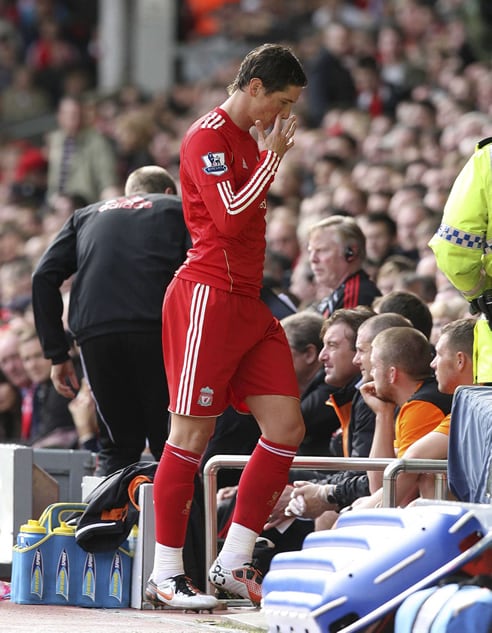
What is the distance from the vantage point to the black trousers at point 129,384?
6.78m

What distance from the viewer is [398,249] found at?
10234 mm

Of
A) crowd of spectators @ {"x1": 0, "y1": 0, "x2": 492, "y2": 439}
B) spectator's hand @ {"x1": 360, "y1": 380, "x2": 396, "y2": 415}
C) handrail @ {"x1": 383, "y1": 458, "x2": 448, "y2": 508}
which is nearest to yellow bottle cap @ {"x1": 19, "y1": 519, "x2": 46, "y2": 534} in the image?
spectator's hand @ {"x1": 360, "y1": 380, "x2": 396, "y2": 415}

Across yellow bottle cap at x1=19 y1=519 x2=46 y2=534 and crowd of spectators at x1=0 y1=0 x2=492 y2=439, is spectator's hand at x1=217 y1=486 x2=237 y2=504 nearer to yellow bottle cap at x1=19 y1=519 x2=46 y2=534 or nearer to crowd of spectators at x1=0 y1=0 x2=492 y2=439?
yellow bottle cap at x1=19 y1=519 x2=46 y2=534

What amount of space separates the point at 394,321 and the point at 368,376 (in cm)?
26

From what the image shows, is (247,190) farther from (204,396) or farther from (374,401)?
(374,401)

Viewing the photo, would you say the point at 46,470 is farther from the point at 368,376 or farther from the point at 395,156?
the point at 395,156

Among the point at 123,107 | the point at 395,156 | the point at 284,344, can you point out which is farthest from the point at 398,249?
the point at 123,107

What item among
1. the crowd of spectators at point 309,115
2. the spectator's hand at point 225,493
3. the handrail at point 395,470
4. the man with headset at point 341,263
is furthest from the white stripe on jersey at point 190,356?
the man with headset at point 341,263

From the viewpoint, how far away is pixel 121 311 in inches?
268

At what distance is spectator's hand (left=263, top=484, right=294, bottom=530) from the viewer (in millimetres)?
6984

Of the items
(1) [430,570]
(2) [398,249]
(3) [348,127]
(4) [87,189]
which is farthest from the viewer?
(4) [87,189]

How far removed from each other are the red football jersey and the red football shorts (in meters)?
0.07

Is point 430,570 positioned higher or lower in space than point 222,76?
lower

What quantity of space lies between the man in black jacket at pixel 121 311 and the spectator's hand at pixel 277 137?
4.27 ft
